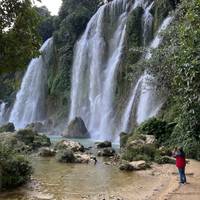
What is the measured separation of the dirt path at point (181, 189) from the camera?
13.0 m

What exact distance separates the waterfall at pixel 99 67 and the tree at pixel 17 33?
3233cm

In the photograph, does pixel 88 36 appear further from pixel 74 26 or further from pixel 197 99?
pixel 197 99

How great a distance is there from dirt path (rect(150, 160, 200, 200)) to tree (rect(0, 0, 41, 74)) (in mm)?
6152

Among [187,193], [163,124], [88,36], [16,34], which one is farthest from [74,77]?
[16,34]

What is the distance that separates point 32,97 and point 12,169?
44.2 m

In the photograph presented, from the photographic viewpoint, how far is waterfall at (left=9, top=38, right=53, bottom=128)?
57.8 m

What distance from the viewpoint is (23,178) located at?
15.1 metres

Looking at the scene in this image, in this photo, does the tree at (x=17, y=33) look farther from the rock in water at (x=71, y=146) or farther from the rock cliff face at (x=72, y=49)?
the rock cliff face at (x=72, y=49)

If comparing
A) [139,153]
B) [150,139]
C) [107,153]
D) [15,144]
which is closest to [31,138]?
[15,144]

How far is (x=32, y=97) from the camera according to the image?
58500 millimetres

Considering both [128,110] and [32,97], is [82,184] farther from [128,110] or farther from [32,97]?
[32,97]

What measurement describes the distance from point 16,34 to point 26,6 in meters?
0.58

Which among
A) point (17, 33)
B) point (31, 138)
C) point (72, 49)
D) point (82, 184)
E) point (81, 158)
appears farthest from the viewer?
point (72, 49)

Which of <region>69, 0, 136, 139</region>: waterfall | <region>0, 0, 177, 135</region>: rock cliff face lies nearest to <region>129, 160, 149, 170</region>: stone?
<region>0, 0, 177, 135</region>: rock cliff face
